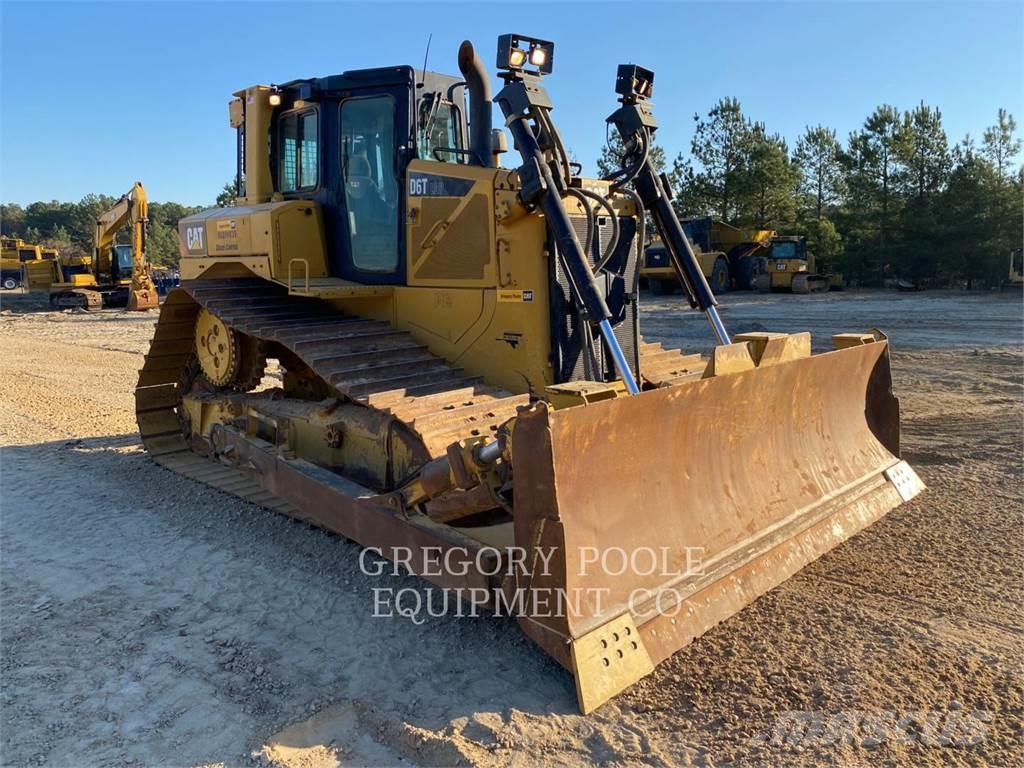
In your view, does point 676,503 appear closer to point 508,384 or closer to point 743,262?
point 508,384

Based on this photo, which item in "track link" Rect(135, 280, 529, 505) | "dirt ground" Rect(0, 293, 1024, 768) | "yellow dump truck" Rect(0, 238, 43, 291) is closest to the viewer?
"dirt ground" Rect(0, 293, 1024, 768)

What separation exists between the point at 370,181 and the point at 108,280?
91.8ft

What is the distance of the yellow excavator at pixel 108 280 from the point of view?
26516 mm

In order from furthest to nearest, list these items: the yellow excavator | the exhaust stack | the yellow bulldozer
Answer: the yellow bulldozer, the yellow excavator, the exhaust stack

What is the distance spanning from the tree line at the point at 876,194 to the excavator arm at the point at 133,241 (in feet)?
12.8

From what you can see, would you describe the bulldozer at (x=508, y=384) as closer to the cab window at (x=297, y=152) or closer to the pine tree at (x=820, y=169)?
the cab window at (x=297, y=152)

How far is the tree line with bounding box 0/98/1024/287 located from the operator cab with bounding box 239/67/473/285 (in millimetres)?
24637

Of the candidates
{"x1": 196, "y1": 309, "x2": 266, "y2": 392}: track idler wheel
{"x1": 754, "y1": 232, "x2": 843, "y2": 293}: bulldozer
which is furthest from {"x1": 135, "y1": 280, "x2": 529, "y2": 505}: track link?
{"x1": 754, "y1": 232, "x2": 843, "y2": 293}: bulldozer

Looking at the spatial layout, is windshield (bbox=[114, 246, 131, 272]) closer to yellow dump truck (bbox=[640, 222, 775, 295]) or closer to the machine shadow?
yellow dump truck (bbox=[640, 222, 775, 295])

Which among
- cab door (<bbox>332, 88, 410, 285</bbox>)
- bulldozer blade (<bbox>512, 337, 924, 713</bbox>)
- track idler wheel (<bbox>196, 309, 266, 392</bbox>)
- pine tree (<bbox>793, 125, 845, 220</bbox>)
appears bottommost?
bulldozer blade (<bbox>512, 337, 924, 713</bbox>)

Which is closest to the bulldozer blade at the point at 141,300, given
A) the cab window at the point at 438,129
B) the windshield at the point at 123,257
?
the windshield at the point at 123,257

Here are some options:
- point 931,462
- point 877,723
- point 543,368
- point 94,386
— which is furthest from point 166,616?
point 94,386

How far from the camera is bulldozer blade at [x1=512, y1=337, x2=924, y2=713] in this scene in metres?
3.18

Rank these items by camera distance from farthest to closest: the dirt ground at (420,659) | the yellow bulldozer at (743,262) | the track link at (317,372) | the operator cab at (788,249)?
1. the operator cab at (788,249)
2. the yellow bulldozer at (743,262)
3. the track link at (317,372)
4. the dirt ground at (420,659)
